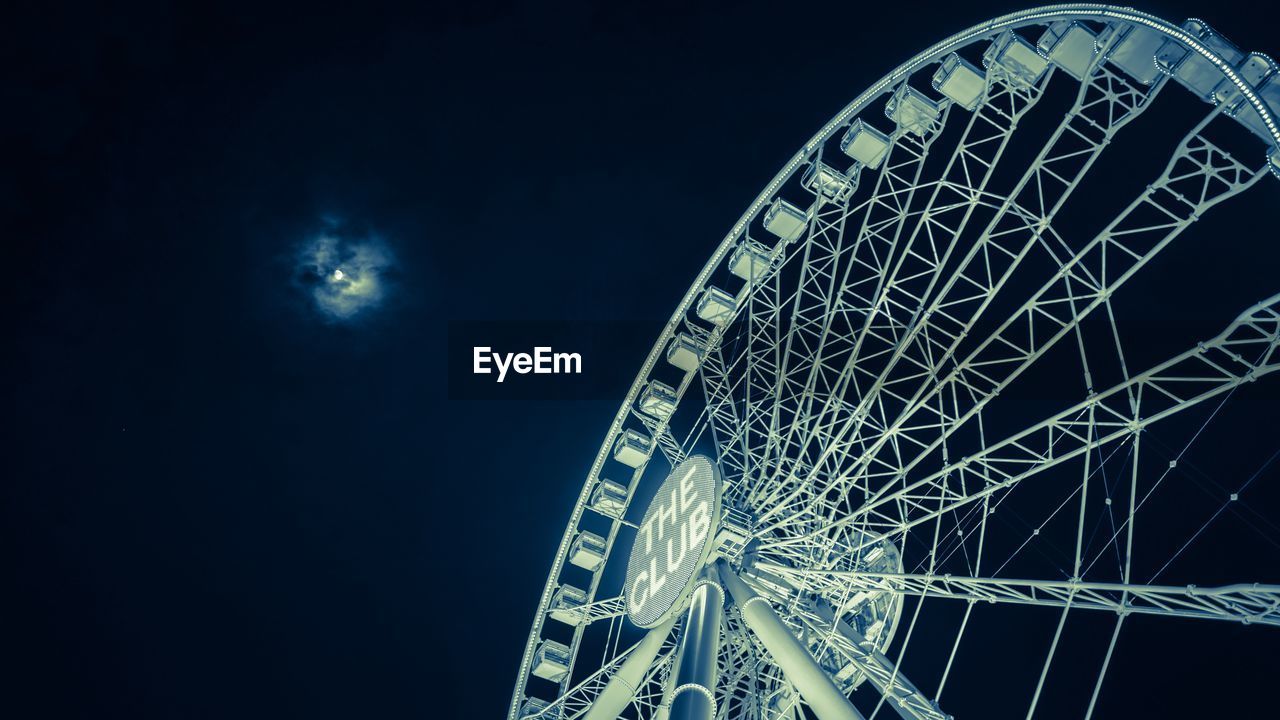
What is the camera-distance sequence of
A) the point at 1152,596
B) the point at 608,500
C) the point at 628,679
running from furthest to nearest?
the point at 608,500 → the point at 628,679 → the point at 1152,596

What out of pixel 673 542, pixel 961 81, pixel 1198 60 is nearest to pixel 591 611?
pixel 673 542

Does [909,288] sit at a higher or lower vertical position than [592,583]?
higher

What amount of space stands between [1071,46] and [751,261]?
660 cm

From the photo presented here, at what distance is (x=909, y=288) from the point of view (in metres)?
24.0

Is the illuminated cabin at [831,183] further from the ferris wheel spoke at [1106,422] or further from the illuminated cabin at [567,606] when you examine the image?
the illuminated cabin at [567,606]

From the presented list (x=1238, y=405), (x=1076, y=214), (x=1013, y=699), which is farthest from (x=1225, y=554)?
(x=1076, y=214)

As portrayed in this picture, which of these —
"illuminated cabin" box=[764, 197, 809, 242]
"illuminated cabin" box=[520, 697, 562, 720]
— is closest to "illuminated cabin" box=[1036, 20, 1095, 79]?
"illuminated cabin" box=[764, 197, 809, 242]

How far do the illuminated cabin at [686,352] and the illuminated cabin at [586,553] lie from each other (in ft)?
14.2

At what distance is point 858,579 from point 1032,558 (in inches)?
1022

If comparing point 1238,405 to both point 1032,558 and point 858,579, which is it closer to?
point 1032,558

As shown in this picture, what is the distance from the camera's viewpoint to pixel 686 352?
18.0 meters

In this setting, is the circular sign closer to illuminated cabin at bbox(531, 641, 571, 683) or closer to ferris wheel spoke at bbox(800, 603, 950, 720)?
ferris wheel spoke at bbox(800, 603, 950, 720)

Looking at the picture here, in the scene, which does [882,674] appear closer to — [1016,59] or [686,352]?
[686,352]

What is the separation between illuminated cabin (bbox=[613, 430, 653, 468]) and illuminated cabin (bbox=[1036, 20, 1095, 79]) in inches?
403
